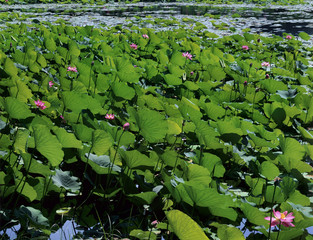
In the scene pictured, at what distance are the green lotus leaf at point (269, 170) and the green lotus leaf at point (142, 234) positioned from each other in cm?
56

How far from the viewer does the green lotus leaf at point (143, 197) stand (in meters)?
1.30

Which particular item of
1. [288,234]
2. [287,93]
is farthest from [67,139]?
[287,93]

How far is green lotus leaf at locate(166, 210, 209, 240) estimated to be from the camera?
1002 millimetres

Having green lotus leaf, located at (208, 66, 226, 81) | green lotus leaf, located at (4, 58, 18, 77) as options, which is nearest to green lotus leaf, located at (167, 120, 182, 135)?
green lotus leaf, located at (4, 58, 18, 77)

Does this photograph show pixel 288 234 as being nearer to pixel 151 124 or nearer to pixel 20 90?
pixel 151 124

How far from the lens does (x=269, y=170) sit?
1553 millimetres

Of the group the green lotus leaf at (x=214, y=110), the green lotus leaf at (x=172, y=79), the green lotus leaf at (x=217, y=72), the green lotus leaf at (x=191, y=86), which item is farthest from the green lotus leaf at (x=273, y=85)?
the green lotus leaf at (x=214, y=110)

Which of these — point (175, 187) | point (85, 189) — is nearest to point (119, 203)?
point (85, 189)

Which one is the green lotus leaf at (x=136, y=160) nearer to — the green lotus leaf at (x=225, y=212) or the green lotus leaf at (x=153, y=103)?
the green lotus leaf at (x=225, y=212)

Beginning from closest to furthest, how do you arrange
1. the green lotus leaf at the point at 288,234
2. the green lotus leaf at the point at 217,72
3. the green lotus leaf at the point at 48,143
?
1. the green lotus leaf at the point at 288,234
2. the green lotus leaf at the point at 48,143
3. the green lotus leaf at the point at 217,72

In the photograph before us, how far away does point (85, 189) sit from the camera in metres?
1.56

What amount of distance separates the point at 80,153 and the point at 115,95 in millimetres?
732

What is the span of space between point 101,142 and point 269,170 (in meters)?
0.66

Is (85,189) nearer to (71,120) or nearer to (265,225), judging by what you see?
(71,120)
